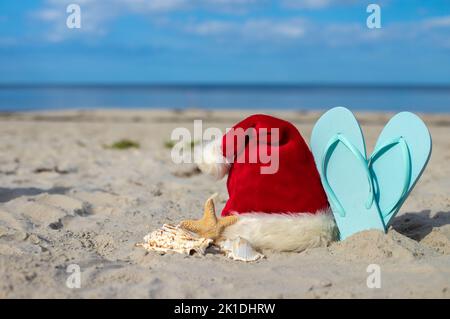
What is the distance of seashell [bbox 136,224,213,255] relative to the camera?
10.2ft

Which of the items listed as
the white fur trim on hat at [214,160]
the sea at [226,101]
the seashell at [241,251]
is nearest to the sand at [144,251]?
the seashell at [241,251]

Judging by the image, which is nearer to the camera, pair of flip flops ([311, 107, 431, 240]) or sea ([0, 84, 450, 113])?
pair of flip flops ([311, 107, 431, 240])

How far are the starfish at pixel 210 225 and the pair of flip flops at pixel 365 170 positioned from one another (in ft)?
2.09

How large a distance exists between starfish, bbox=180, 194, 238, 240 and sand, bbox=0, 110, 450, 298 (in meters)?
0.19

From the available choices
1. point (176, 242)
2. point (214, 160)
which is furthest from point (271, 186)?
point (176, 242)

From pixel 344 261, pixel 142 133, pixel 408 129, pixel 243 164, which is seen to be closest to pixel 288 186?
pixel 243 164

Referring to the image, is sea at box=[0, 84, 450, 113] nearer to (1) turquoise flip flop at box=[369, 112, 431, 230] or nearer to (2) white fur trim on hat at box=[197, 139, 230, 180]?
(2) white fur trim on hat at box=[197, 139, 230, 180]

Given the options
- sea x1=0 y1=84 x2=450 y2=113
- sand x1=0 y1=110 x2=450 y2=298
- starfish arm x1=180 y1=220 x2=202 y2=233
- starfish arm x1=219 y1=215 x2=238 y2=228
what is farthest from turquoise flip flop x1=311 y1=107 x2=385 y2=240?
sea x1=0 y1=84 x2=450 y2=113

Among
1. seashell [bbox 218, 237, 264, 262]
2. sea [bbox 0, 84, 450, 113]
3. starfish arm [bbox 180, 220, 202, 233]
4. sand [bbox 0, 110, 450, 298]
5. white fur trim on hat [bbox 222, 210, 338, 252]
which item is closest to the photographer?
sand [bbox 0, 110, 450, 298]

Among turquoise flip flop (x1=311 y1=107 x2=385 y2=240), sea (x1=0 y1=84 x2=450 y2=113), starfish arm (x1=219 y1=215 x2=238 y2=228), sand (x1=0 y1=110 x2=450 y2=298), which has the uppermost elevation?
sea (x1=0 y1=84 x2=450 y2=113)

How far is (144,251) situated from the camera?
317 centimetres

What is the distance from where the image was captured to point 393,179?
127 inches

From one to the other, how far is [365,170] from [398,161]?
20 cm

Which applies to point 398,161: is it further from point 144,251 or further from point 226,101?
point 226,101
